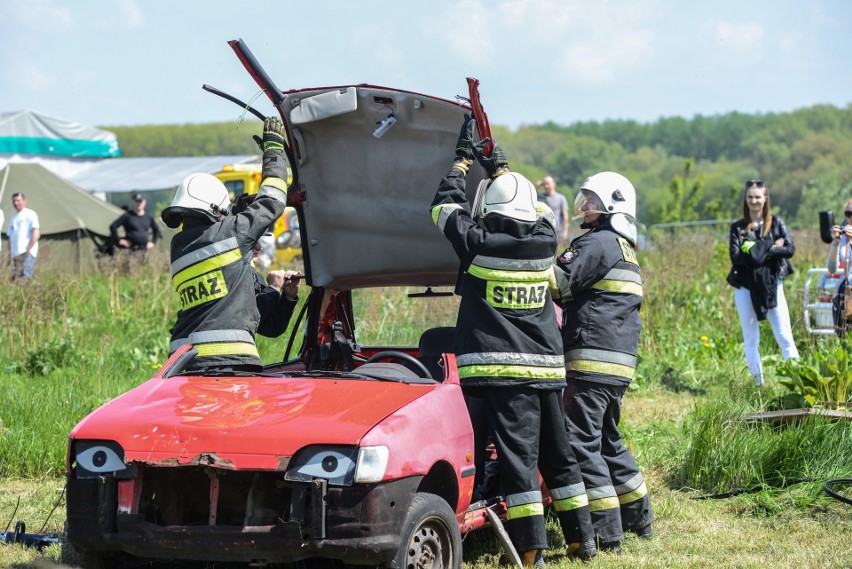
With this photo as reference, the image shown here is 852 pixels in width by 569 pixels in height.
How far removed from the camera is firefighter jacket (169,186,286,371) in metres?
5.54

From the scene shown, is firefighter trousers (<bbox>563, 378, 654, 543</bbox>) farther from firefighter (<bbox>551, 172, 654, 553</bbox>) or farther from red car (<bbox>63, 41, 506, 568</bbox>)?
red car (<bbox>63, 41, 506, 568</bbox>)

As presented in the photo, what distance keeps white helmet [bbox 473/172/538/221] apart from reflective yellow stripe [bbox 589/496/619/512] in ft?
5.12

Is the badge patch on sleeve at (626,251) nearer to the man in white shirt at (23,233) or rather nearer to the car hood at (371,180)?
the car hood at (371,180)

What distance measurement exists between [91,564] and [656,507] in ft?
11.4

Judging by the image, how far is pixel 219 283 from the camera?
555cm

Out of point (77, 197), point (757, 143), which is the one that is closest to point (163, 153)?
point (757, 143)

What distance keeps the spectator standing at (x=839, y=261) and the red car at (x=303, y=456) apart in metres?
5.17

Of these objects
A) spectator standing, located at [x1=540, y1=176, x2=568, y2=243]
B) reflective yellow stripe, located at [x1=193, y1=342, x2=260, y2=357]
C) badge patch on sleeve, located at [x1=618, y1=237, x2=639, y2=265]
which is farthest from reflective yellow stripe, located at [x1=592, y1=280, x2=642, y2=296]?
spectator standing, located at [x1=540, y1=176, x2=568, y2=243]

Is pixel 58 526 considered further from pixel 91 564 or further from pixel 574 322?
pixel 574 322

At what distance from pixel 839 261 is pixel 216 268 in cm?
707

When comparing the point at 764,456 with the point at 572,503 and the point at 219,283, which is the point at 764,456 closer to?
the point at 572,503

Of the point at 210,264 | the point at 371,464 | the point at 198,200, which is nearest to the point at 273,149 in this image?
the point at 198,200

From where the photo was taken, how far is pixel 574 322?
578 cm

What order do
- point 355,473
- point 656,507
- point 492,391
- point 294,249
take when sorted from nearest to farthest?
1. point 355,473
2. point 492,391
3. point 656,507
4. point 294,249
